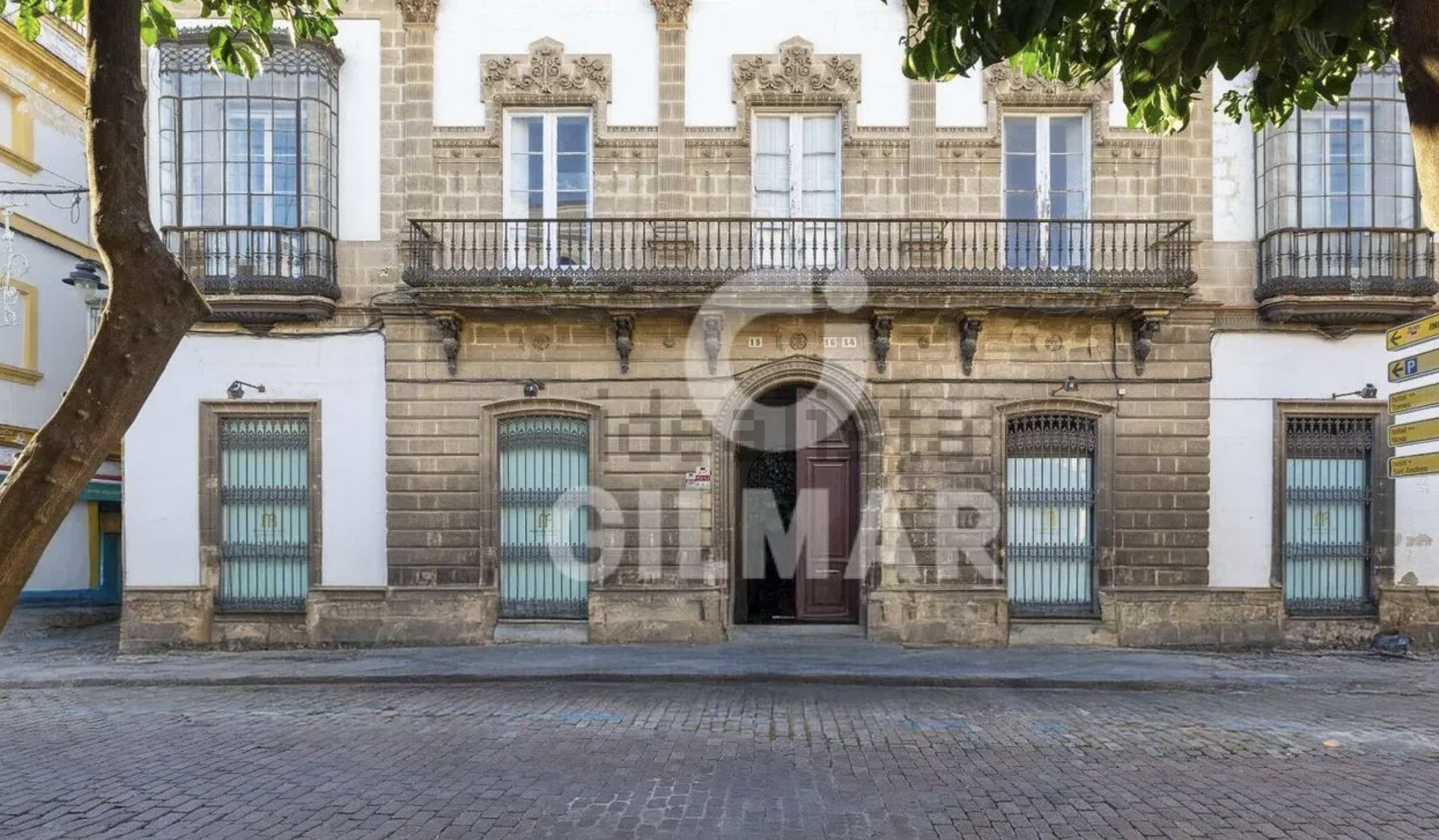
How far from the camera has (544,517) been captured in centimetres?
1267

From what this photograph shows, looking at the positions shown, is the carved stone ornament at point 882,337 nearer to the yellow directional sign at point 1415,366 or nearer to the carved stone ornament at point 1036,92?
the carved stone ornament at point 1036,92

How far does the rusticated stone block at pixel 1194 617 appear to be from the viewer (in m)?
12.3

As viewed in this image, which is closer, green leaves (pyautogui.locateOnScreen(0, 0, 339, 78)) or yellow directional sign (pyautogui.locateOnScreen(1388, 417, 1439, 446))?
yellow directional sign (pyautogui.locateOnScreen(1388, 417, 1439, 446))

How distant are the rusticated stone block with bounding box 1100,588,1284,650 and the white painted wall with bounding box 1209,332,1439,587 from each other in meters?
0.25

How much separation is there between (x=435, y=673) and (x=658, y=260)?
5647 millimetres

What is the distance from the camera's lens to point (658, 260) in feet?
40.5

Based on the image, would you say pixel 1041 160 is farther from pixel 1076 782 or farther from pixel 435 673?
pixel 435 673

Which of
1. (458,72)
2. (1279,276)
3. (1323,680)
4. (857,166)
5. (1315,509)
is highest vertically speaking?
(458,72)

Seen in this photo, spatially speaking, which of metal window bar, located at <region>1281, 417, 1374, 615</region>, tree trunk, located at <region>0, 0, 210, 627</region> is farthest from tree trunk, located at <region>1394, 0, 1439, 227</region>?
metal window bar, located at <region>1281, 417, 1374, 615</region>

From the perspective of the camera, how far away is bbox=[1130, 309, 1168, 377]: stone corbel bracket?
1204cm

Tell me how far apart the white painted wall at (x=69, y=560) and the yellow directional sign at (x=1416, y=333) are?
17491 millimetres

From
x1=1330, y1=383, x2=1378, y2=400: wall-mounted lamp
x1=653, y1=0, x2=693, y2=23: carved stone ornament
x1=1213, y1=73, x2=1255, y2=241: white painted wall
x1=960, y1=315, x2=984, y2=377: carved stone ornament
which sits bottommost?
x1=1330, y1=383, x2=1378, y2=400: wall-mounted lamp

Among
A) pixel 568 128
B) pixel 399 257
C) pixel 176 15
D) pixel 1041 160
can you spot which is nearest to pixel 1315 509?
pixel 1041 160

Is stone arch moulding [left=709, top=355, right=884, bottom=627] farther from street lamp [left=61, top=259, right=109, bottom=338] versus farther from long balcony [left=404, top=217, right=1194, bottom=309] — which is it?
street lamp [left=61, top=259, right=109, bottom=338]
